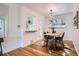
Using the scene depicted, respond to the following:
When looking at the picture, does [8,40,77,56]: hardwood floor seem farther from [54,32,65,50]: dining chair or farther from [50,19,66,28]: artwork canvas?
[50,19,66,28]: artwork canvas

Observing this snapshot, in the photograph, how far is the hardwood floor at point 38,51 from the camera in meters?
2.38

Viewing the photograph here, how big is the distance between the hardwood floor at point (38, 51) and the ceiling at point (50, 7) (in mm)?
690

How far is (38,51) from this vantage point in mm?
2477

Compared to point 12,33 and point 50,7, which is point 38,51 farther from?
point 50,7

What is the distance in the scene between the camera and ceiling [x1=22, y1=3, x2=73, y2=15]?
233 centimetres

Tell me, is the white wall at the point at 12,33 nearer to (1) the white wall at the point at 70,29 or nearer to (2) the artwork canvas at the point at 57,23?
(1) the white wall at the point at 70,29

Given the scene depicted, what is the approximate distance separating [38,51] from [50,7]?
99cm

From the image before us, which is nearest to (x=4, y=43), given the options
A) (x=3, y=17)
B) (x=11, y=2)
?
(x=3, y=17)

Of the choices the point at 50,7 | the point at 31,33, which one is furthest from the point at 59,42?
the point at 50,7

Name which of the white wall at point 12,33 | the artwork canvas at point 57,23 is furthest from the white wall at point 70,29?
the white wall at point 12,33

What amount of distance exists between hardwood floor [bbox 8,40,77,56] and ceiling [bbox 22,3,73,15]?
2.26ft

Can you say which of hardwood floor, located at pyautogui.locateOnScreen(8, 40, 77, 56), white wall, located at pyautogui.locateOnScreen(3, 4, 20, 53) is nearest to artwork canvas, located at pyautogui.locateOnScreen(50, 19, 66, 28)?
hardwood floor, located at pyautogui.locateOnScreen(8, 40, 77, 56)

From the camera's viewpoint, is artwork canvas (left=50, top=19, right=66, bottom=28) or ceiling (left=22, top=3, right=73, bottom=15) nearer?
ceiling (left=22, top=3, right=73, bottom=15)

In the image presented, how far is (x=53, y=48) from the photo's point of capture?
104 inches
